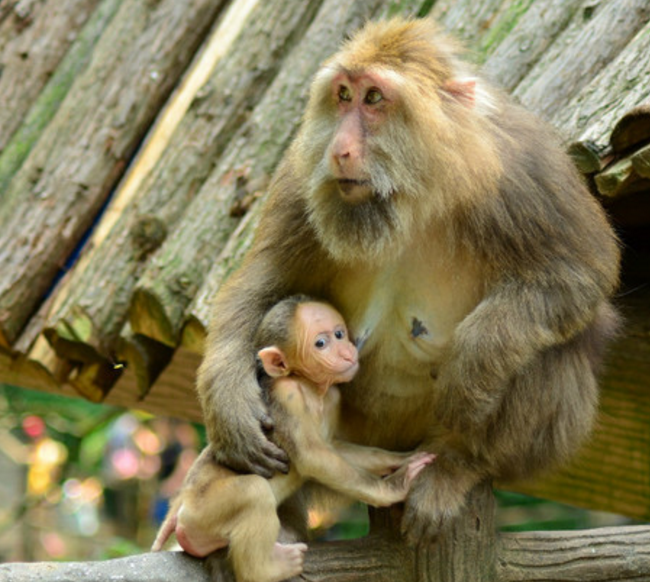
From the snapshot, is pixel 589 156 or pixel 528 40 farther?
pixel 528 40

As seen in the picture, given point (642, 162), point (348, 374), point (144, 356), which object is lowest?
point (144, 356)

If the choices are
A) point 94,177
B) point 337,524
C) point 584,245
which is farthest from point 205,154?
point 337,524

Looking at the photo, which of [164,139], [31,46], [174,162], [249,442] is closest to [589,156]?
[249,442]

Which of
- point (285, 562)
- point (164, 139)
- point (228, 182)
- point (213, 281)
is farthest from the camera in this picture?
point (164, 139)

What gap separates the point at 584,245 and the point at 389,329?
643mm

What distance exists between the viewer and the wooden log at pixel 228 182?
4.88 m

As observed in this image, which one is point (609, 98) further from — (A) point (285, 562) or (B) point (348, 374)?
(A) point (285, 562)

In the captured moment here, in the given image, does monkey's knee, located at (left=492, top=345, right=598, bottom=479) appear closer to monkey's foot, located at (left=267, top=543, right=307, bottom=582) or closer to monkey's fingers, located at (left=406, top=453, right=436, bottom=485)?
monkey's fingers, located at (left=406, top=453, right=436, bottom=485)

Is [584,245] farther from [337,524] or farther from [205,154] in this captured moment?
[337,524]

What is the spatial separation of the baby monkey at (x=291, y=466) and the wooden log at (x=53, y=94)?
2667 millimetres

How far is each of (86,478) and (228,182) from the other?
495 centimetres

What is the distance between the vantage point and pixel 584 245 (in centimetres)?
368

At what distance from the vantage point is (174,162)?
542 cm

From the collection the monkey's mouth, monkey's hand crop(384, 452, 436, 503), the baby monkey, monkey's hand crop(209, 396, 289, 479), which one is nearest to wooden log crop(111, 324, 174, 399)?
the baby monkey
